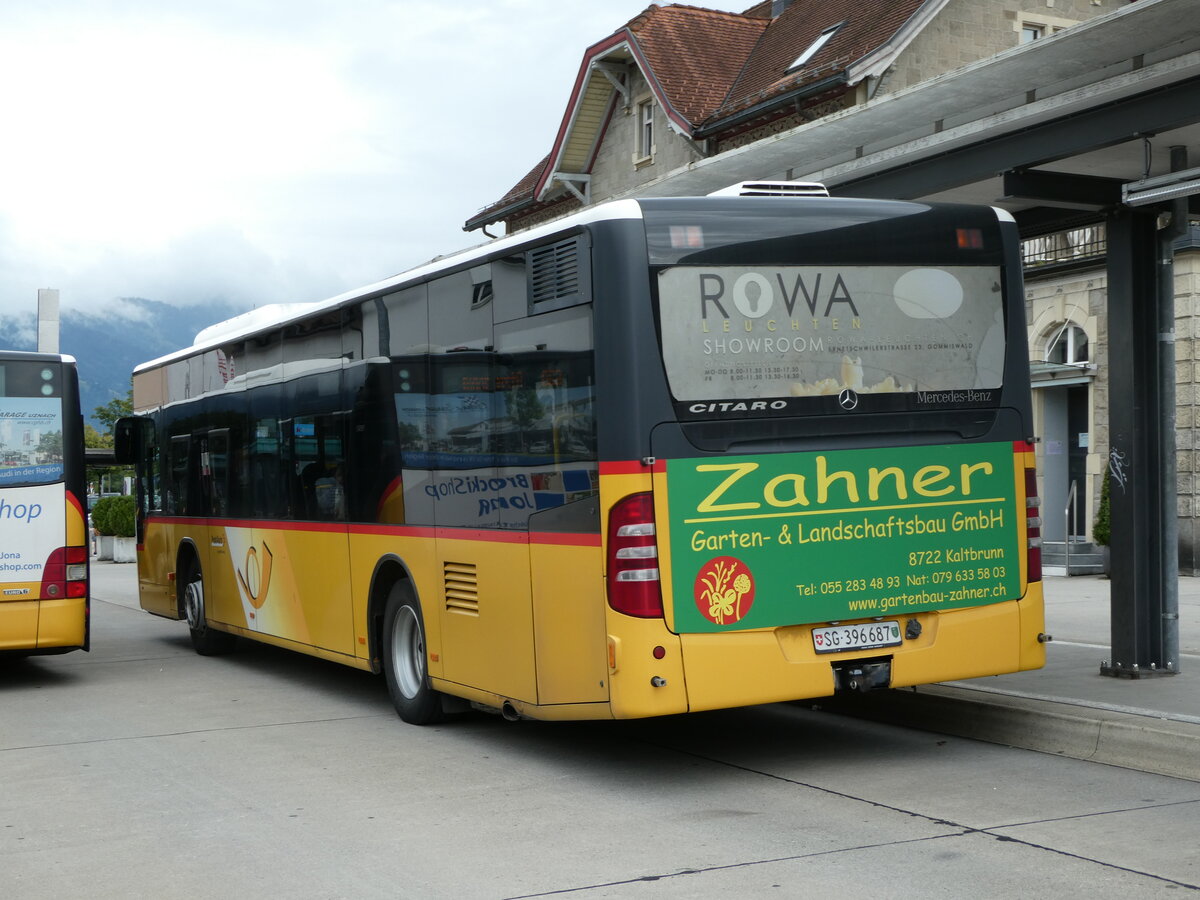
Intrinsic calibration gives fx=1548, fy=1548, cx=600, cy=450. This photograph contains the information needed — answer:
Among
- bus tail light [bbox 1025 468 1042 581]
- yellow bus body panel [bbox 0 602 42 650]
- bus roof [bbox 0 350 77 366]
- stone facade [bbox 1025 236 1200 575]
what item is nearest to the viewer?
bus tail light [bbox 1025 468 1042 581]

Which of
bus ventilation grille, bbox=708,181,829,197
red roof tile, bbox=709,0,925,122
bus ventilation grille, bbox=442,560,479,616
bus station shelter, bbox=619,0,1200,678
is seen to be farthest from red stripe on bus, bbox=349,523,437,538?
red roof tile, bbox=709,0,925,122

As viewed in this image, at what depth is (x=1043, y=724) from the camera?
28.8 feet

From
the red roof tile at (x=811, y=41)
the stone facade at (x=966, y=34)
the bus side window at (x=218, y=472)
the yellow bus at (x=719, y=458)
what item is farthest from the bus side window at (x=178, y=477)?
the stone facade at (x=966, y=34)

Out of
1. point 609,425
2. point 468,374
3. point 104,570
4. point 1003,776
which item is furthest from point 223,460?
point 104,570

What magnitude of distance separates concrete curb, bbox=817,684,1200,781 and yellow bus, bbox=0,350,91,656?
6145 millimetres

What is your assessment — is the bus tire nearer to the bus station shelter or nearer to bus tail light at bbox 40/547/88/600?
bus tail light at bbox 40/547/88/600

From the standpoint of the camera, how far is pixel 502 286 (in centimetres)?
867

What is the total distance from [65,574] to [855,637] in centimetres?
710

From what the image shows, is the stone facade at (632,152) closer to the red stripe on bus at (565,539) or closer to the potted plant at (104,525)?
the potted plant at (104,525)

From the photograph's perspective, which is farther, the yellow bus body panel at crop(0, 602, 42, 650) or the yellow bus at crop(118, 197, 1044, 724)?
the yellow bus body panel at crop(0, 602, 42, 650)

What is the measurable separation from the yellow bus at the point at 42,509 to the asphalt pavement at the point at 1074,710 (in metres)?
6.10

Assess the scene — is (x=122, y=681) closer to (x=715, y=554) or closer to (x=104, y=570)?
(x=715, y=554)

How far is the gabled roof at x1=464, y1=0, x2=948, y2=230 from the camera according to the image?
2656 cm

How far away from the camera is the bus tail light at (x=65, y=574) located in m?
12.4
